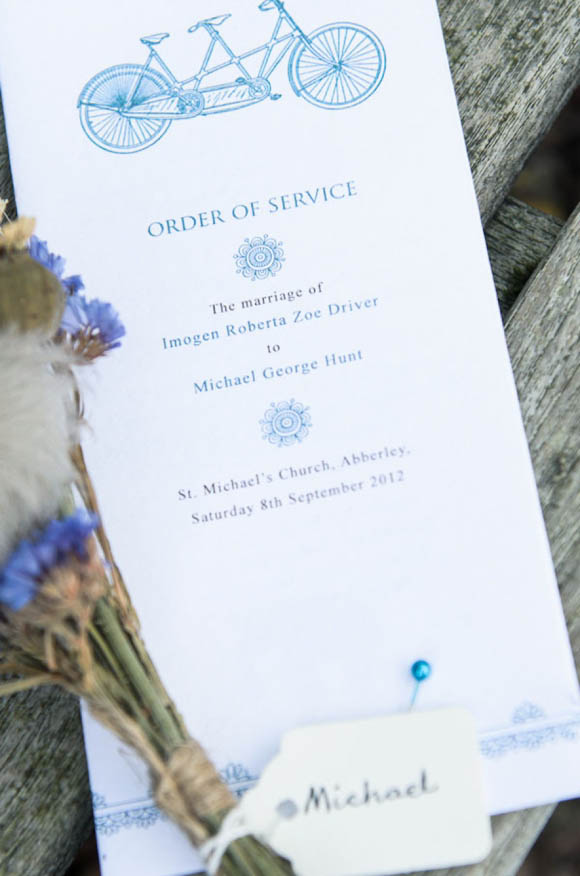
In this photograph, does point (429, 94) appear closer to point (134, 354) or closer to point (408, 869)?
point (134, 354)

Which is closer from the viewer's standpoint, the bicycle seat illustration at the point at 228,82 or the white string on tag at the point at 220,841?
the white string on tag at the point at 220,841

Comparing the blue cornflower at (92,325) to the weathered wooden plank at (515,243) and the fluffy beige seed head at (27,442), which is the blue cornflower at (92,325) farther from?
the weathered wooden plank at (515,243)

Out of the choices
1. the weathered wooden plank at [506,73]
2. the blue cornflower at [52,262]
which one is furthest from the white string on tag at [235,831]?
the weathered wooden plank at [506,73]

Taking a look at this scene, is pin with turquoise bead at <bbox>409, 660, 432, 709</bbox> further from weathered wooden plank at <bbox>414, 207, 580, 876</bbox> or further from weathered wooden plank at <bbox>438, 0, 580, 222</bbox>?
weathered wooden plank at <bbox>438, 0, 580, 222</bbox>

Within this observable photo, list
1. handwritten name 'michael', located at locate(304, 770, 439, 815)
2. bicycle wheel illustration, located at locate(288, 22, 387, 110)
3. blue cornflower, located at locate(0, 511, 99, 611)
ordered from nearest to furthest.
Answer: blue cornflower, located at locate(0, 511, 99, 611)
handwritten name 'michael', located at locate(304, 770, 439, 815)
bicycle wheel illustration, located at locate(288, 22, 387, 110)

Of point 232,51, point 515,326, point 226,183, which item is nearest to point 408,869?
point 515,326

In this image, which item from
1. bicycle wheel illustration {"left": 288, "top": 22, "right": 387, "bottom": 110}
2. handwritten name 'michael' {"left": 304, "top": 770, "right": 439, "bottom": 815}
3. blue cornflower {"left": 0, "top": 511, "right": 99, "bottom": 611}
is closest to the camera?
blue cornflower {"left": 0, "top": 511, "right": 99, "bottom": 611}

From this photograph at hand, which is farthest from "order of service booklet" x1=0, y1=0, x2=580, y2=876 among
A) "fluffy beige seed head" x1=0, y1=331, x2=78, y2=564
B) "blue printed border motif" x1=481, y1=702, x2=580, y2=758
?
"fluffy beige seed head" x1=0, y1=331, x2=78, y2=564
